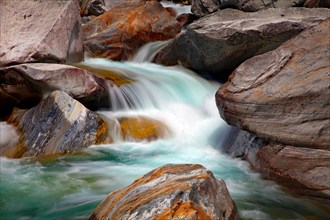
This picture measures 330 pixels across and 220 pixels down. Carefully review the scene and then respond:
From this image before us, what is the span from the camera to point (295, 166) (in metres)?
5.57

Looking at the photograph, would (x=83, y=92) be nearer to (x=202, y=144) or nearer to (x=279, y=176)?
(x=202, y=144)

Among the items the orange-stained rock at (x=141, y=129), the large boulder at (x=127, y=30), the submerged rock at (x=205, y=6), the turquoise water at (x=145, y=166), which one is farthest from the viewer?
the large boulder at (x=127, y=30)

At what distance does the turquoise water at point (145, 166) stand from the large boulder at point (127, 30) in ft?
10.7

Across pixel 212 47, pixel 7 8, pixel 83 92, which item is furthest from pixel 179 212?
pixel 7 8

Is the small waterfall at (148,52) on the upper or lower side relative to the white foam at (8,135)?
lower

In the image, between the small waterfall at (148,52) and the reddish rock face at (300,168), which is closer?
the reddish rock face at (300,168)

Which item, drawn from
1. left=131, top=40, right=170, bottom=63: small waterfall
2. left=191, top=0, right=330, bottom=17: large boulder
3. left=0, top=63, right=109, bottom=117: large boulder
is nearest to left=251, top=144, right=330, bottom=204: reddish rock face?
left=0, top=63, right=109, bottom=117: large boulder

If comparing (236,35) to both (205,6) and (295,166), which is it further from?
(295,166)

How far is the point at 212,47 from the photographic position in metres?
10.4

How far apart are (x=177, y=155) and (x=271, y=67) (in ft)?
8.89

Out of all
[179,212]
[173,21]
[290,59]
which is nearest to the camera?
[179,212]

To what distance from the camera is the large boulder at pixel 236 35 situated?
9648mm

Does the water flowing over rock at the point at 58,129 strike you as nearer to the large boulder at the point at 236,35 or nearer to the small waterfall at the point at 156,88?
the small waterfall at the point at 156,88

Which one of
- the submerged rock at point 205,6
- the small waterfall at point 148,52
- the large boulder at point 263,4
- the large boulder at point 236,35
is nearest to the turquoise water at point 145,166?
the large boulder at point 236,35
